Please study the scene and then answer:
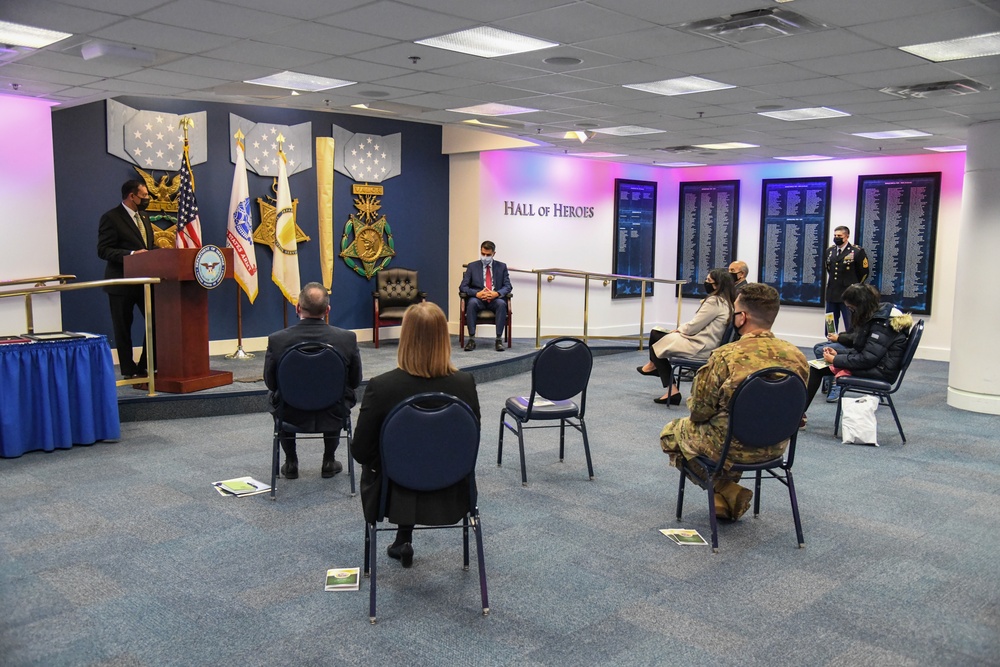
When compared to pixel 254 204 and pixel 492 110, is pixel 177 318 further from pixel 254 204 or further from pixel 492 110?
pixel 492 110

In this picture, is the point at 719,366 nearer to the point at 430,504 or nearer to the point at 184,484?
the point at 430,504

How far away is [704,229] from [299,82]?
800cm

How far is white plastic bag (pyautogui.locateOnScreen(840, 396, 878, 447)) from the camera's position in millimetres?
6129

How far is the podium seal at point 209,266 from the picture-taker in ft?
21.4

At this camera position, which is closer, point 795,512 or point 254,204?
point 795,512

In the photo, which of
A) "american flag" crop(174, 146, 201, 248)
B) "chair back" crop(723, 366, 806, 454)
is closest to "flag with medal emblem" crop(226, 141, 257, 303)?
"american flag" crop(174, 146, 201, 248)

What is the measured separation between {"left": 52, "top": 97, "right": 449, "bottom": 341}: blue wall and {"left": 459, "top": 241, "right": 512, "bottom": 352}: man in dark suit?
1255 mm

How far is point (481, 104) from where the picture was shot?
7609 mm

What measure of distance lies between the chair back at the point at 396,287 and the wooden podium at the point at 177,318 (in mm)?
3263

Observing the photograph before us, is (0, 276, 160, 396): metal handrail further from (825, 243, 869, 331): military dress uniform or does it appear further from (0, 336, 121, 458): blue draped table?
(825, 243, 869, 331): military dress uniform

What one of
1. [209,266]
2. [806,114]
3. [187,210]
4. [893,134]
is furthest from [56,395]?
[893,134]

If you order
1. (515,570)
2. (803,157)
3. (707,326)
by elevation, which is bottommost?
(515,570)

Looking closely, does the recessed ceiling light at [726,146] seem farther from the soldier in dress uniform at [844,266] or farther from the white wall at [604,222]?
the white wall at [604,222]

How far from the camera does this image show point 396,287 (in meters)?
10.3
